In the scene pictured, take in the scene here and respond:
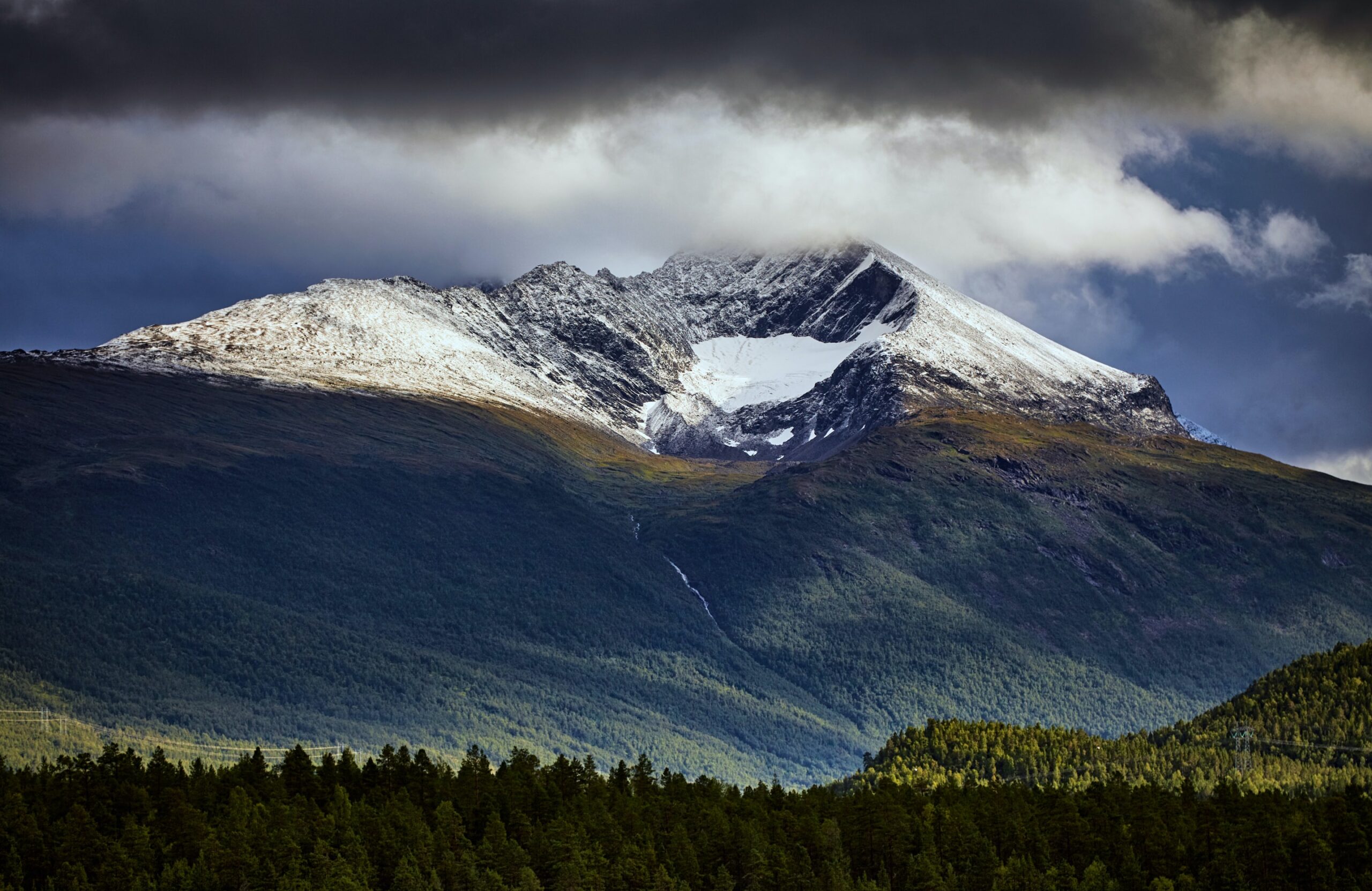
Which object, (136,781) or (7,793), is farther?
(136,781)

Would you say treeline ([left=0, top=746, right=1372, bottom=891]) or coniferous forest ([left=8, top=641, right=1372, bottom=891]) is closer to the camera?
treeline ([left=0, top=746, right=1372, bottom=891])

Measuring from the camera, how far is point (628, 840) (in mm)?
175500

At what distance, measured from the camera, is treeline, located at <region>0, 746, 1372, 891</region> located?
162000 mm

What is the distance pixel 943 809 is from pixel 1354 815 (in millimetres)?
41818

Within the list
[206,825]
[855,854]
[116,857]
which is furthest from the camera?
[855,854]

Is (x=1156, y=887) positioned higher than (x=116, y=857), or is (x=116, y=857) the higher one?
(x=1156, y=887)

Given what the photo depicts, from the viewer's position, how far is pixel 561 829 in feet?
559

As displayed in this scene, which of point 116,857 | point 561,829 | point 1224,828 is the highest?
point 1224,828

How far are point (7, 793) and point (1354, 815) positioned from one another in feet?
449

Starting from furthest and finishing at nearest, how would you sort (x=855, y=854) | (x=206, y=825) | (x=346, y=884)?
(x=855, y=854)
(x=206, y=825)
(x=346, y=884)

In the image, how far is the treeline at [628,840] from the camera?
162 meters

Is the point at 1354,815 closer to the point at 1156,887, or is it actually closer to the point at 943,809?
the point at 1156,887

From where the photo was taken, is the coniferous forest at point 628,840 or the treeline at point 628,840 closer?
the treeline at point 628,840

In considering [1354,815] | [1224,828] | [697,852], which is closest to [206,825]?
[697,852]
